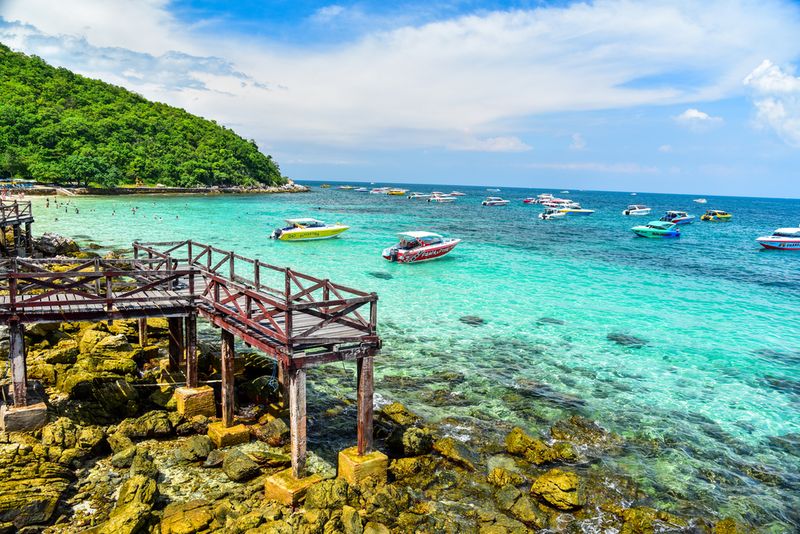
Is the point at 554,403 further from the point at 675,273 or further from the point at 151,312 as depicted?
the point at 675,273

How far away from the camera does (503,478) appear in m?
12.1

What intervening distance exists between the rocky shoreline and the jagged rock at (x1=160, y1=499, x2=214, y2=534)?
0.08ft

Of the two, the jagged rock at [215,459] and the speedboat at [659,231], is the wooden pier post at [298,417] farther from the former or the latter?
the speedboat at [659,231]

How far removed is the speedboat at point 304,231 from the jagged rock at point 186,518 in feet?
152

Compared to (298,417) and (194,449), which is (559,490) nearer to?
(298,417)

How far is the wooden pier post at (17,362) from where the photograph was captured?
12.1 m

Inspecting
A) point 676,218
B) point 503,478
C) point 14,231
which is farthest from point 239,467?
point 676,218

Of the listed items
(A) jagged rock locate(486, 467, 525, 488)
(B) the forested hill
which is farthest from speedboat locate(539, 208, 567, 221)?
(A) jagged rock locate(486, 467, 525, 488)

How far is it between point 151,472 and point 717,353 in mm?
23502

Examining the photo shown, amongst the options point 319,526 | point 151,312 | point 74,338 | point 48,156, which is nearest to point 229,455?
point 319,526

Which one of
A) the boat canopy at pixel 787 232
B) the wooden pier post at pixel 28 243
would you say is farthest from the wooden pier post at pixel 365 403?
the boat canopy at pixel 787 232

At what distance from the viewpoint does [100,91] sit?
153 meters

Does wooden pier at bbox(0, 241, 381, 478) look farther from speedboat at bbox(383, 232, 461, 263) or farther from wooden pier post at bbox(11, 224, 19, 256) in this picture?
speedboat at bbox(383, 232, 461, 263)

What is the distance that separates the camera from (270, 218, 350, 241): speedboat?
55406 millimetres
